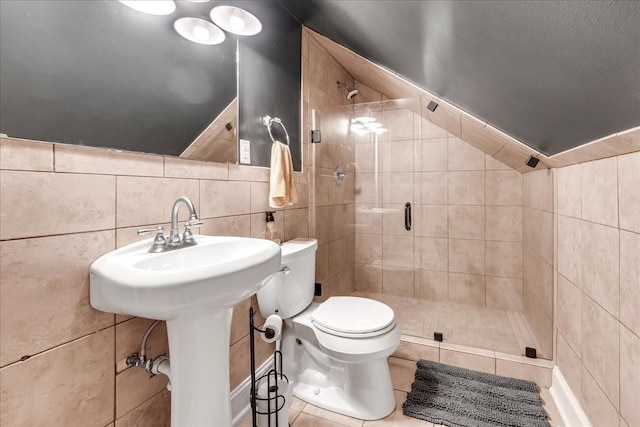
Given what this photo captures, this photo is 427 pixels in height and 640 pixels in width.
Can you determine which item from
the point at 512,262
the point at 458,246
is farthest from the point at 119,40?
the point at 512,262

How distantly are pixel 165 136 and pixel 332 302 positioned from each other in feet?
3.80

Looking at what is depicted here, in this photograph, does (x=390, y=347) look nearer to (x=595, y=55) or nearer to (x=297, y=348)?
(x=297, y=348)

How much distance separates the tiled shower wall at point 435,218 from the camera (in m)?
2.44

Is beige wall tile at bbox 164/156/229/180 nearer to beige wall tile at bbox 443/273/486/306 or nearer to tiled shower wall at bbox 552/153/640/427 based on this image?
tiled shower wall at bbox 552/153/640/427

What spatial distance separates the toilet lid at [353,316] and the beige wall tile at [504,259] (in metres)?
1.41

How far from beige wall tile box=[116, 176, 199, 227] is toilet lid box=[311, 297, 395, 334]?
0.80 m

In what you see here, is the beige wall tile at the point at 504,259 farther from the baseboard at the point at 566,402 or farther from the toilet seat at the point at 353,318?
the toilet seat at the point at 353,318

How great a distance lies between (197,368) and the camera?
88 cm

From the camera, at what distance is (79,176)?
844mm

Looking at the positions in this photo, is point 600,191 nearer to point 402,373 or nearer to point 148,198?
point 402,373

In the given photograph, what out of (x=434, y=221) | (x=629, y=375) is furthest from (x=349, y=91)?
(x=629, y=375)

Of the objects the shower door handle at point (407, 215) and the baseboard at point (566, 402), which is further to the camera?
the shower door handle at point (407, 215)

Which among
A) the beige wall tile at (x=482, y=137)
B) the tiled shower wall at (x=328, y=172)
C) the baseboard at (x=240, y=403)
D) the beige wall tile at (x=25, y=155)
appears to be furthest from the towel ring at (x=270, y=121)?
the baseboard at (x=240, y=403)

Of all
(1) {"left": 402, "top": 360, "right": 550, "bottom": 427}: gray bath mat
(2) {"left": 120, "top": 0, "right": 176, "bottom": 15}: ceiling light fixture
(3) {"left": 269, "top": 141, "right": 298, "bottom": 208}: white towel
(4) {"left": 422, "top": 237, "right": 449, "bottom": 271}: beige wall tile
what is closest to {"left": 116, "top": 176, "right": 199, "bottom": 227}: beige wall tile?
(3) {"left": 269, "top": 141, "right": 298, "bottom": 208}: white towel
